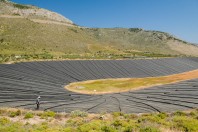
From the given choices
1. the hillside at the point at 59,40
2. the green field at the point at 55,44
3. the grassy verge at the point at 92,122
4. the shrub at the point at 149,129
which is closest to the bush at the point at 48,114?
the grassy verge at the point at 92,122

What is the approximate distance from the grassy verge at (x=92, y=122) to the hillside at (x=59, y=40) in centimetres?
4764

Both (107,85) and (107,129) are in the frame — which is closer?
(107,129)

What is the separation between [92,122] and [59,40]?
100476 mm

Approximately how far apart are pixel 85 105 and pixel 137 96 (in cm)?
1077

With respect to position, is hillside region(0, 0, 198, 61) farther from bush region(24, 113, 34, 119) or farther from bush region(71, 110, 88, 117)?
bush region(71, 110, 88, 117)

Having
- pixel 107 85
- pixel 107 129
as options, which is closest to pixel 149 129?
pixel 107 129

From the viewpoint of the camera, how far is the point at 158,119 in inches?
1014

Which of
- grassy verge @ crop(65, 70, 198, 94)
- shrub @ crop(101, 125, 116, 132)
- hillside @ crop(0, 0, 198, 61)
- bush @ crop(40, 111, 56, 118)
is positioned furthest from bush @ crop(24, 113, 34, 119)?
hillside @ crop(0, 0, 198, 61)

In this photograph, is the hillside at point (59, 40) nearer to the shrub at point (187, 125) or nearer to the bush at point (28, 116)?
the bush at point (28, 116)

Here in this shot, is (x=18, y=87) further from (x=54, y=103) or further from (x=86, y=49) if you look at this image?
(x=86, y=49)

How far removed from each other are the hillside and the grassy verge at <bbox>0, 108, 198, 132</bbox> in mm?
47640

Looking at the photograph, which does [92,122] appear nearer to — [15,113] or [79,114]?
[79,114]

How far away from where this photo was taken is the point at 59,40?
121812 mm

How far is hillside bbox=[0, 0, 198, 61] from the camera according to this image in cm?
10068
